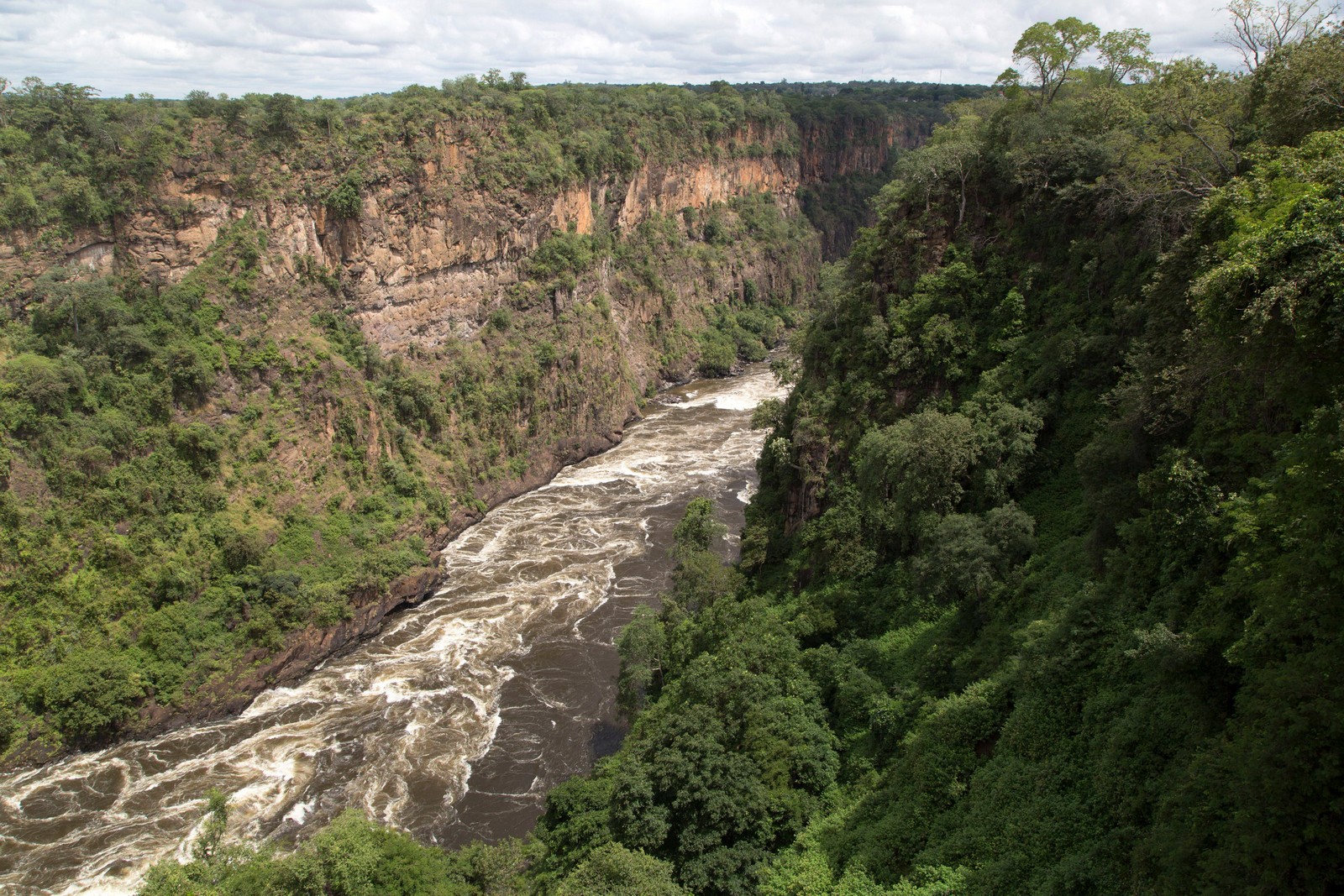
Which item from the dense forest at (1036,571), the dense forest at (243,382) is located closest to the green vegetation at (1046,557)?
the dense forest at (1036,571)

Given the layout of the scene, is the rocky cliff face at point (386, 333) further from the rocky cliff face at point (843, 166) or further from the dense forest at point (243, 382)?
the rocky cliff face at point (843, 166)

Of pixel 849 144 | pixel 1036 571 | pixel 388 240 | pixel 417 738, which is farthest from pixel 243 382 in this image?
pixel 849 144

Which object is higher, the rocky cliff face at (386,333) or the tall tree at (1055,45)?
the tall tree at (1055,45)

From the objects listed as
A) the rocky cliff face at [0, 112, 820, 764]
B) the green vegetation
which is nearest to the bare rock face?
the rocky cliff face at [0, 112, 820, 764]

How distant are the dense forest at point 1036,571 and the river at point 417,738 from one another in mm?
3092

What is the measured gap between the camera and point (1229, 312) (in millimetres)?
13289

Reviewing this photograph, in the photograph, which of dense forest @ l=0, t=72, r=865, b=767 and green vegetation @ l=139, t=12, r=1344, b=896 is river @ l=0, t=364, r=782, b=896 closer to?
dense forest @ l=0, t=72, r=865, b=767

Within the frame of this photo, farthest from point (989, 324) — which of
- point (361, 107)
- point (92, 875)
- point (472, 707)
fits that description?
point (361, 107)

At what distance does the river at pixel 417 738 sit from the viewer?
25.2 m

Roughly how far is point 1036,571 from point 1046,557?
0.60m

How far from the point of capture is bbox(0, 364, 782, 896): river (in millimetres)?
25250

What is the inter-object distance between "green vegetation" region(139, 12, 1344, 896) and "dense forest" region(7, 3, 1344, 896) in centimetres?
8

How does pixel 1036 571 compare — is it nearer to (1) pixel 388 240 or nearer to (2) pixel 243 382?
(2) pixel 243 382

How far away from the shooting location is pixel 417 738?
29.2 m
